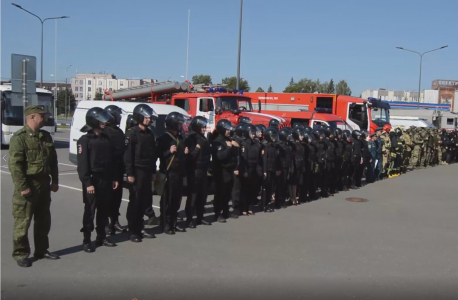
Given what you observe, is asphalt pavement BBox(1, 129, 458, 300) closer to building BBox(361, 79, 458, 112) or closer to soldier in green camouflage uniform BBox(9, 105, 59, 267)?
soldier in green camouflage uniform BBox(9, 105, 59, 267)

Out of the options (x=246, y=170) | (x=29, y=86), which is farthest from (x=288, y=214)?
(x=29, y=86)

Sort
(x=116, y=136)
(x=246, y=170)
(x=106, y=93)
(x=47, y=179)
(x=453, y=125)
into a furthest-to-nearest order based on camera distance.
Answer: (x=453, y=125) → (x=106, y=93) → (x=246, y=170) → (x=116, y=136) → (x=47, y=179)

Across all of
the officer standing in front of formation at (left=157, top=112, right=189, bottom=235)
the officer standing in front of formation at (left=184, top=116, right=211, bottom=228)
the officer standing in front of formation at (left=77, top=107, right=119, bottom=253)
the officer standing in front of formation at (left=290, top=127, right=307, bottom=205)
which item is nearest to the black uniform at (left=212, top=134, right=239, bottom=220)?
the officer standing in front of formation at (left=184, top=116, right=211, bottom=228)

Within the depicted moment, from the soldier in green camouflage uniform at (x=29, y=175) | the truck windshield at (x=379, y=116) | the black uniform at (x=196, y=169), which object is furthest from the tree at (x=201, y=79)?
the soldier in green camouflage uniform at (x=29, y=175)

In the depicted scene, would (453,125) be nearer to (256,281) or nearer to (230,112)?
(230,112)

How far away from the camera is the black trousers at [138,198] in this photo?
23.6 feet

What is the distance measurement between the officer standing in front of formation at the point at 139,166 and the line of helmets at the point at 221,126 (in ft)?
0.35

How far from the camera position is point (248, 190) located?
31.7ft

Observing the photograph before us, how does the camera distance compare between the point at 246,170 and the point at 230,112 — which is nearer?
the point at 246,170

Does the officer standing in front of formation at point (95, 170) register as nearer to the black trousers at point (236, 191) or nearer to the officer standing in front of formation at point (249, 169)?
the black trousers at point (236, 191)

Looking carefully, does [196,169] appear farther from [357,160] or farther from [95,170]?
[357,160]

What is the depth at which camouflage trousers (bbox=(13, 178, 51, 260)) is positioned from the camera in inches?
228

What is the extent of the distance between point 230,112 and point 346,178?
16.6ft

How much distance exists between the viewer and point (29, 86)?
1135 centimetres
